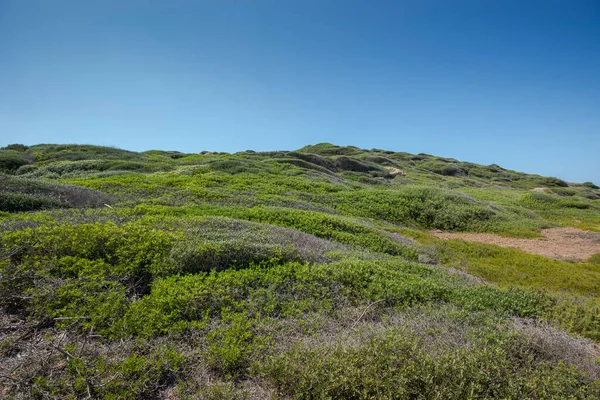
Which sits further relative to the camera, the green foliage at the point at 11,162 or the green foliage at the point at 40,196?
the green foliage at the point at 11,162

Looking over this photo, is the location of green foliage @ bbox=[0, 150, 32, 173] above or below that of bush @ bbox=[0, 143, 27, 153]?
below

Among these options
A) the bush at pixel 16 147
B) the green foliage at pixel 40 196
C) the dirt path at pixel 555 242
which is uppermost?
the bush at pixel 16 147

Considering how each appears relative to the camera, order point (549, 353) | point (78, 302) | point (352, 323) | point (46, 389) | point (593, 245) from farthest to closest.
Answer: point (593, 245), point (352, 323), point (78, 302), point (549, 353), point (46, 389)

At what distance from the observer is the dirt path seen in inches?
676

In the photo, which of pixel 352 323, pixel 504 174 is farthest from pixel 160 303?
pixel 504 174

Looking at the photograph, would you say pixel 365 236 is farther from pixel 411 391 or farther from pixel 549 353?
pixel 411 391

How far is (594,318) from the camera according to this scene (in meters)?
7.64

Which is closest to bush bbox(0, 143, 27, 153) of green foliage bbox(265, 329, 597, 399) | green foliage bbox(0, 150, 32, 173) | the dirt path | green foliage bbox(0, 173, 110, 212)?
green foliage bbox(0, 150, 32, 173)

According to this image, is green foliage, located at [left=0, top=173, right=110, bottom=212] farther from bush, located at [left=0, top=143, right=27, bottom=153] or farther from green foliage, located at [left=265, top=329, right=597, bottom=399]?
bush, located at [left=0, top=143, right=27, bottom=153]

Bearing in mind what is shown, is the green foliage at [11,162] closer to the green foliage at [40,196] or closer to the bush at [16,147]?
the bush at [16,147]

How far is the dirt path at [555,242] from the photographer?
17172 millimetres

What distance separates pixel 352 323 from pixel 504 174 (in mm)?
83415

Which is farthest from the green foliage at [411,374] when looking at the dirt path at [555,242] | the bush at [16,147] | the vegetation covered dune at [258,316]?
the bush at [16,147]

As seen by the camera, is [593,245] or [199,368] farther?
[593,245]
